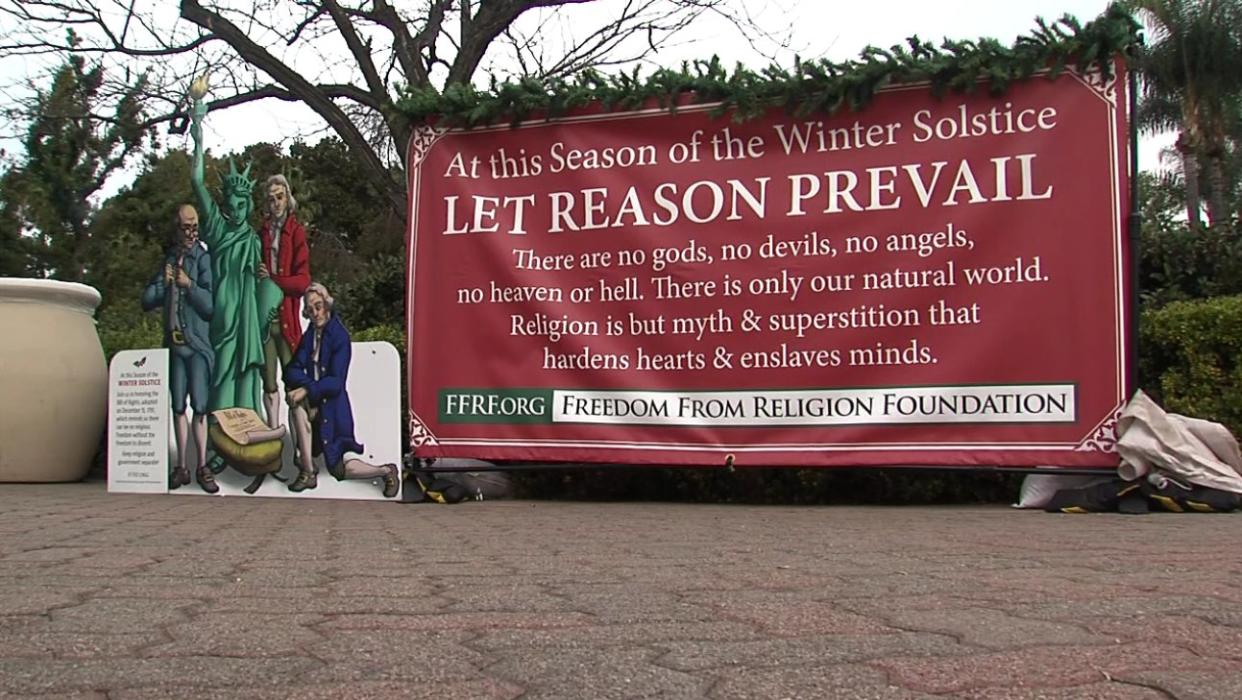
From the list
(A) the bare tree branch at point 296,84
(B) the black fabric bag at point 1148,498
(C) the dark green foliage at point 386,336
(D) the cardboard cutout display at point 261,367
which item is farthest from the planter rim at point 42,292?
(B) the black fabric bag at point 1148,498

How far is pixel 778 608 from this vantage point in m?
3.03

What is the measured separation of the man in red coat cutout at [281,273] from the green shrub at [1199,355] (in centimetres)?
507

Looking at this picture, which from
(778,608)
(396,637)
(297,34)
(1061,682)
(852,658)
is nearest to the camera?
(1061,682)

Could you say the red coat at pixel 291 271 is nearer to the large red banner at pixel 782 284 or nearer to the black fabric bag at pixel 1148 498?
the large red banner at pixel 782 284

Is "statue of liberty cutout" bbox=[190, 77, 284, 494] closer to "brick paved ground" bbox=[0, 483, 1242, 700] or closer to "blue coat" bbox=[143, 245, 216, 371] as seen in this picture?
"blue coat" bbox=[143, 245, 216, 371]

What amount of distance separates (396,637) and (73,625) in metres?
0.87

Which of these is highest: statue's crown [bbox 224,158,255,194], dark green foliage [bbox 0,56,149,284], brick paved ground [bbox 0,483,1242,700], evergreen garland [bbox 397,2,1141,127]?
dark green foliage [bbox 0,56,149,284]

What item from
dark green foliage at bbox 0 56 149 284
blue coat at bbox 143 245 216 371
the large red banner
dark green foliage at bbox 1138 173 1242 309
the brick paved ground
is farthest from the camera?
dark green foliage at bbox 0 56 149 284

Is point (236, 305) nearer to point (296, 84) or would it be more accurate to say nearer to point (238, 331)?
point (238, 331)

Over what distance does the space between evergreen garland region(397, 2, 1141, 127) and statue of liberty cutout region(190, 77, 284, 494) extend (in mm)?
1361

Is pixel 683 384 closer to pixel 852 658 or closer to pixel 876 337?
pixel 876 337

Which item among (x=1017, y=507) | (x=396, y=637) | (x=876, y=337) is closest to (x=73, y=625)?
(x=396, y=637)

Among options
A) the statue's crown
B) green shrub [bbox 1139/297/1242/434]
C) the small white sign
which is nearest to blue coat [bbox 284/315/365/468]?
the statue's crown

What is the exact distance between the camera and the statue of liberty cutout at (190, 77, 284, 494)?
279 inches
